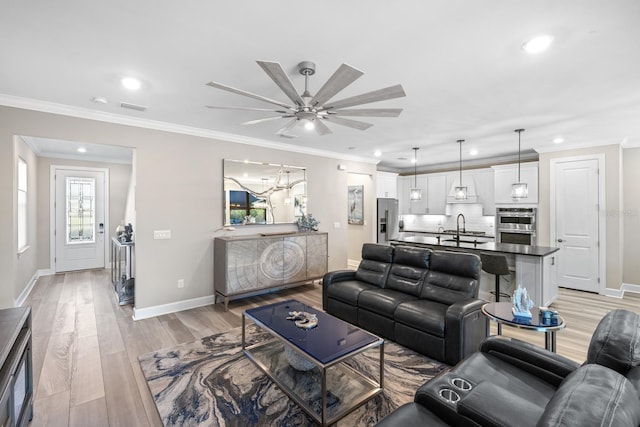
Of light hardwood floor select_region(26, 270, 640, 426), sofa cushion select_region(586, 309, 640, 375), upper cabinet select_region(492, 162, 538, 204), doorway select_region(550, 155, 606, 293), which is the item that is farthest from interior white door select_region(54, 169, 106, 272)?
doorway select_region(550, 155, 606, 293)

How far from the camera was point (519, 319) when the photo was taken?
230 cm

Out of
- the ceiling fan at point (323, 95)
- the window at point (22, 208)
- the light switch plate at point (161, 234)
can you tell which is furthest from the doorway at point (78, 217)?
the ceiling fan at point (323, 95)

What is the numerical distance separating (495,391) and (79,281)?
7.03 metres

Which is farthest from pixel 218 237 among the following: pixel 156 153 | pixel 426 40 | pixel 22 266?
pixel 426 40

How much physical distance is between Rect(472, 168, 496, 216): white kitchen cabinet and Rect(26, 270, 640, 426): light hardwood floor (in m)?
2.15

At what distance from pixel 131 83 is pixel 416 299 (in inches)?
145

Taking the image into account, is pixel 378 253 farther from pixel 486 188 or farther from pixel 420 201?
pixel 420 201

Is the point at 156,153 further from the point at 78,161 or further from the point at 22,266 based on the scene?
the point at 78,161

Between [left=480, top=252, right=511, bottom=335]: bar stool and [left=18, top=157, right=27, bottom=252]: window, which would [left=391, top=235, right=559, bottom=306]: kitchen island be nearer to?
[left=480, top=252, right=511, bottom=335]: bar stool

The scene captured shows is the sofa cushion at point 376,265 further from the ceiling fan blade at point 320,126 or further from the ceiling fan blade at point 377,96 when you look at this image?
the ceiling fan blade at point 377,96

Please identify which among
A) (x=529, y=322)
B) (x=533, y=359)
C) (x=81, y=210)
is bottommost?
(x=533, y=359)

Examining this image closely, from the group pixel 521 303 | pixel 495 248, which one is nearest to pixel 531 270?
pixel 495 248

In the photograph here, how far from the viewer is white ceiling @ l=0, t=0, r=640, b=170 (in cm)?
181

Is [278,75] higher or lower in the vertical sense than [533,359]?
higher
